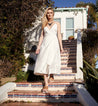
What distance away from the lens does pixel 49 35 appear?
364cm

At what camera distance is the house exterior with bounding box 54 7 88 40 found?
37.5ft

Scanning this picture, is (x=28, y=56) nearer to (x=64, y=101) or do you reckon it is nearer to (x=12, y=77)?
(x=12, y=77)

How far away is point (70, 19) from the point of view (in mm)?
11703

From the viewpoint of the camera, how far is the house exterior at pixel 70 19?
11.4m

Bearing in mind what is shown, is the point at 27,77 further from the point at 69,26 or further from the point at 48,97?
the point at 69,26

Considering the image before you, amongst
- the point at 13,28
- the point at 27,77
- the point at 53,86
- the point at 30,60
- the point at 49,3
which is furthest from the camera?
A: the point at 49,3

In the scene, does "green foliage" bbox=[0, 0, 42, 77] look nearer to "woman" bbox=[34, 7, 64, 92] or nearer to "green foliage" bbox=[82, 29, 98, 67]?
"woman" bbox=[34, 7, 64, 92]

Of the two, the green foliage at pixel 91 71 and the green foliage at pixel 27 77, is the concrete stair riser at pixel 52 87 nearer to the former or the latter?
the green foliage at pixel 91 71

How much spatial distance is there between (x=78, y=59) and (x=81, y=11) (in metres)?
7.32

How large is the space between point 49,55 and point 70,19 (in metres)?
9.02

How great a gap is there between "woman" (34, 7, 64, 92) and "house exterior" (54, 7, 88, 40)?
7854mm

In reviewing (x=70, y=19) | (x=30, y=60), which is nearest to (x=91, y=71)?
(x=30, y=60)

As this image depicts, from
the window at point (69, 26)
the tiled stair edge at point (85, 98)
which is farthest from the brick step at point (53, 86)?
the window at point (69, 26)

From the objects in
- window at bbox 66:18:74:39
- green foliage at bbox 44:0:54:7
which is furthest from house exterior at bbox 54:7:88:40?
green foliage at bbox 44:0:54:7
